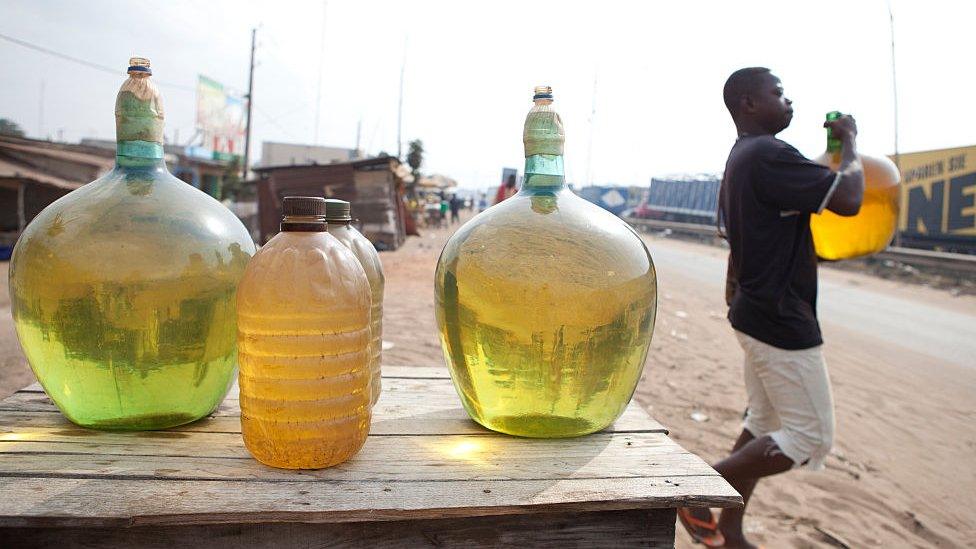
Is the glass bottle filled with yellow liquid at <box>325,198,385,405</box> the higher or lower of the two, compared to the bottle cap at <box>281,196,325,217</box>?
lower

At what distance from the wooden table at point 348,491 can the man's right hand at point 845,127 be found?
1.55m

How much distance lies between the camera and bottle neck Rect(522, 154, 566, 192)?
1508mm

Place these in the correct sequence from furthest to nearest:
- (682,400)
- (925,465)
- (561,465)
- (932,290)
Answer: (932,290) < (682,400) < (925,465) < (561,465)

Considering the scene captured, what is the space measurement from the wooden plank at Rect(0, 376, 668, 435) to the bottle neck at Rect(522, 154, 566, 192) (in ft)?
2.03

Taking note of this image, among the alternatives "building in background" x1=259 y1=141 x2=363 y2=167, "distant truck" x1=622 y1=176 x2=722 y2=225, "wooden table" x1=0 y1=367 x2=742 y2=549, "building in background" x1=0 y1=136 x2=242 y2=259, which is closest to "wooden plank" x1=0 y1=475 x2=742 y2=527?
"wooden table" x1=0 y1=367 x2=742 y2=549

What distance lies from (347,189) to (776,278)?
1198cm

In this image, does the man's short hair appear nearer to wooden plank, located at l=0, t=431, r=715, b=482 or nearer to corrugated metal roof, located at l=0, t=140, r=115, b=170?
wooden plank, located at l=0, t=431, r=715, b=482

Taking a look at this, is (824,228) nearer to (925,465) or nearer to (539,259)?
(539,259)

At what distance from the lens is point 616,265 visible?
137 cm

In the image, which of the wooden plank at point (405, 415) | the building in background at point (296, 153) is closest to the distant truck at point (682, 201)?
the building in background at point (296, 153)

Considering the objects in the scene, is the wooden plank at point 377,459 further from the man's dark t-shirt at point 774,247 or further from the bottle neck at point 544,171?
the man's dark t-shirt at point 774,247

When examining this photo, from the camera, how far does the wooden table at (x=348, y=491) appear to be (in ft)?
3.59

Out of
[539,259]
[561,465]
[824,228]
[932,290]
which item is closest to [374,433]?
[561,465]

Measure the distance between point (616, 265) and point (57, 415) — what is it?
4.54 ft
